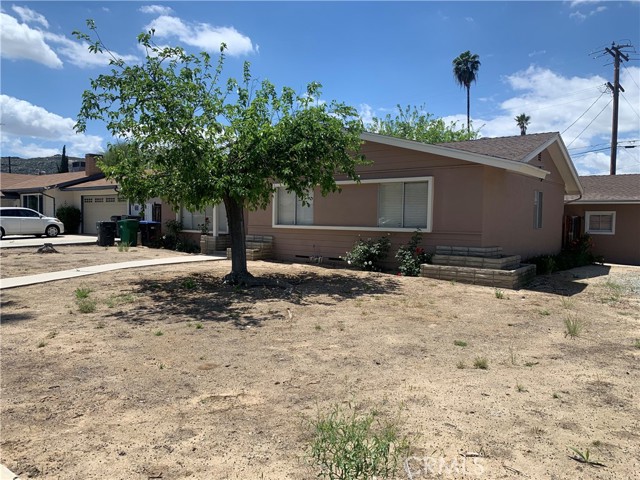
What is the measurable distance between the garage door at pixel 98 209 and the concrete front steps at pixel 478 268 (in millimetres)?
18712

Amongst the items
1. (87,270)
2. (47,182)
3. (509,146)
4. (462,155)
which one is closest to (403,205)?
(462,155)

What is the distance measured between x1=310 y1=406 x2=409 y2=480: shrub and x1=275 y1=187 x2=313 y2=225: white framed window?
11.1 metres

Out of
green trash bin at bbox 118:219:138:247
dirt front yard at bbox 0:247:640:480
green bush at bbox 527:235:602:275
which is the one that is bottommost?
dirt front yard at bbox 0:247:640:480

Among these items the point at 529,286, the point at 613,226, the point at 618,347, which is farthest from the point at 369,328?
the point at 613,226

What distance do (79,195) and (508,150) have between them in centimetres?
2443

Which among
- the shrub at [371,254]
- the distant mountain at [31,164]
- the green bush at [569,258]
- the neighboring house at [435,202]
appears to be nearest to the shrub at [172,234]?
the neighboring house at [435,202]

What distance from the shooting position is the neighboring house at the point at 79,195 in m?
25.4

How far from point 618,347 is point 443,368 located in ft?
8.70

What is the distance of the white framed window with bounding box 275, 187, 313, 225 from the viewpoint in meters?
14.5

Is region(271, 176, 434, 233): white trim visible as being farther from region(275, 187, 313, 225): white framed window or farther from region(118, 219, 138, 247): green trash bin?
region(118, 219, 138, 247): green trash bin

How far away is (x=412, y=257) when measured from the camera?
11.8 m

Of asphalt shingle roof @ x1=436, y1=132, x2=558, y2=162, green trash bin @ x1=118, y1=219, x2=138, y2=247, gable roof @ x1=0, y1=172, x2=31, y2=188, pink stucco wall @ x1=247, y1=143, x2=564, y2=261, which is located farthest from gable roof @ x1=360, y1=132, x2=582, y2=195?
gable roof @ x1=0, y1=172, x2=31, y2=188

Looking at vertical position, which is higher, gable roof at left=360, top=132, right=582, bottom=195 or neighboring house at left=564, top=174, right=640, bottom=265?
gable roof at left=360, top=132, right=582, bottom=195

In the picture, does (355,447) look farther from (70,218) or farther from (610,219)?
(70,218)
